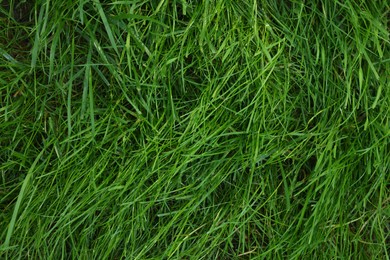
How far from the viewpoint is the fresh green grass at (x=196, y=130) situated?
1.11m

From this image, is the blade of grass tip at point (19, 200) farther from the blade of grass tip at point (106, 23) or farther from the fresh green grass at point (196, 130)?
the blade of grass tip at point (106, 23)

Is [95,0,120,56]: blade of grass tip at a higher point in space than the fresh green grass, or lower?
higher

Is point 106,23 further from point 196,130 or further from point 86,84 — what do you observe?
point 196,130

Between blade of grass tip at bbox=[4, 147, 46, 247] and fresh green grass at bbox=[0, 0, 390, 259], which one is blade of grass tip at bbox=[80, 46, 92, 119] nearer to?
fresh green grass at bbox=[0, 0, 390, 259]

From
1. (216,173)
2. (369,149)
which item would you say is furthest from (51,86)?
(369,149)

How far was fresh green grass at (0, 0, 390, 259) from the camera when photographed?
1106mm

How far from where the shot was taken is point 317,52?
1.13 m

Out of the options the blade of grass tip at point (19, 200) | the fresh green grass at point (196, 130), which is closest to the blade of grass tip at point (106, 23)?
the fresh green grass at point (196, 130)

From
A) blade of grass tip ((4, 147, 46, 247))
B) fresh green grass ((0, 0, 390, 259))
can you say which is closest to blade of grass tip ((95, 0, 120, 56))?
fresh green grass ((0, 0, 390, 259))

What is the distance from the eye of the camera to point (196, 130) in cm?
113

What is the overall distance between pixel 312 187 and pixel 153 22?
0.47 meters

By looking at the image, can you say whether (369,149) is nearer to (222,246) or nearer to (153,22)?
(222,246)

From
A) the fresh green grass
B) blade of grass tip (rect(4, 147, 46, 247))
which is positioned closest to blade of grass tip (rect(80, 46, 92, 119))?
the fresh green grass

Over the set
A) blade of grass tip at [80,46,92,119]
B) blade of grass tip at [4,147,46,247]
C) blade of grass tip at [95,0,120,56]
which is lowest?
blade of grass tip at [4,147,46,247]
